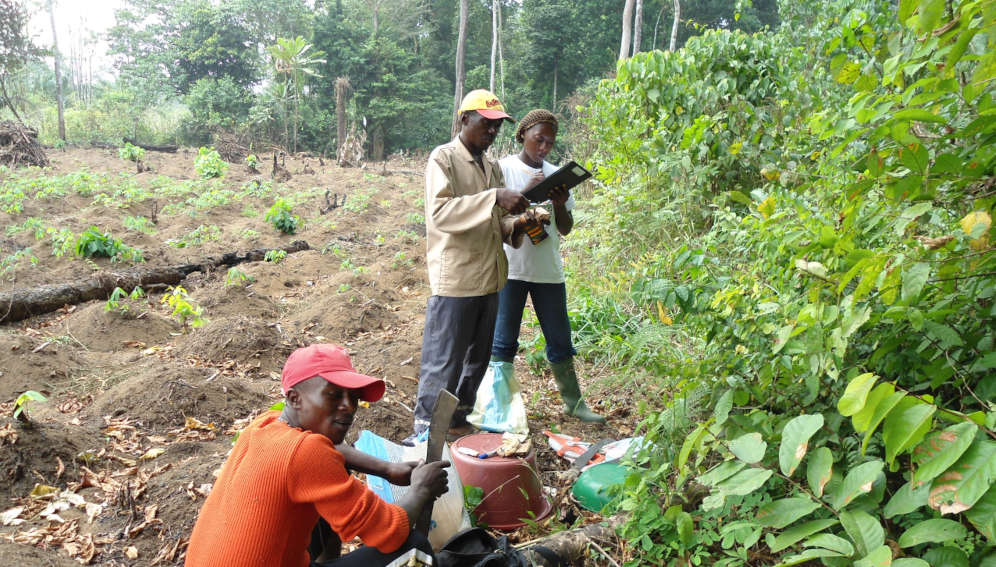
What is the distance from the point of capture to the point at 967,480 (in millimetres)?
1173

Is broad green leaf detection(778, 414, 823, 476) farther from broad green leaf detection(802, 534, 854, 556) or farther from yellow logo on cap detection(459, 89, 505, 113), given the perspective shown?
yellow logo on cap detection(459, 89, 505, 113)

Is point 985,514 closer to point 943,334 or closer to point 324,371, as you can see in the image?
point 943,334

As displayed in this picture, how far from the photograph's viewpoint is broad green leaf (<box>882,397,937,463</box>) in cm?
116

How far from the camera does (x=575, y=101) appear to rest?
18328mm

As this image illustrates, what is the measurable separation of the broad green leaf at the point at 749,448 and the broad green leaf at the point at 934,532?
1.07 feet

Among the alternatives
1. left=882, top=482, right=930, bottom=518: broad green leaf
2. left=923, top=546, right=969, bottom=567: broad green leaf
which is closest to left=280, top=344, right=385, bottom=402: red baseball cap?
left=882, top=482, right=930, bottom=518: broad green leaf

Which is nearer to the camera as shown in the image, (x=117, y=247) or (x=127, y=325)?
(x=127, y=325)

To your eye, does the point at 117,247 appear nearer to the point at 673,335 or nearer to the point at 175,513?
the point at 175,513

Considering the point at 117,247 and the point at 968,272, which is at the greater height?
the point at 968,272

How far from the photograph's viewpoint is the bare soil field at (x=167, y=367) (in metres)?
2.88

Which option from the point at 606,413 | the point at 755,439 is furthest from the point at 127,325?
the point at 755,439

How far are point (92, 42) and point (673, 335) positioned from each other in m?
55.1

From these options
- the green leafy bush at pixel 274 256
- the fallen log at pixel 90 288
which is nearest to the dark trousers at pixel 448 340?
the fallen log at pixel 90 288

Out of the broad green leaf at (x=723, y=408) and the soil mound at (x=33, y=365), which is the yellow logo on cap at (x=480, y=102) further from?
the soil mound at (x=33, y=365)
